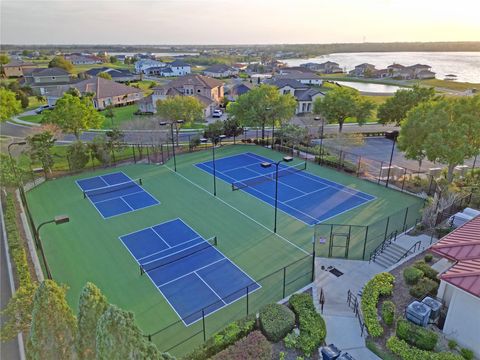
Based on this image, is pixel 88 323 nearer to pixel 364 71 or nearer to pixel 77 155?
pixel 77 155

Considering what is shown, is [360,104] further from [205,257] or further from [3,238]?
[3,238]

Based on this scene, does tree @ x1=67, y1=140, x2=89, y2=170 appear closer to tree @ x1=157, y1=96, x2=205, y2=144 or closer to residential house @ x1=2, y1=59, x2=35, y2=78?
tree @ x1=157, y1=96, x2=205, y2=144

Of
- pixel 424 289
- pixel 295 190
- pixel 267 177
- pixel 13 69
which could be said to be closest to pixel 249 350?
pixel 424 289

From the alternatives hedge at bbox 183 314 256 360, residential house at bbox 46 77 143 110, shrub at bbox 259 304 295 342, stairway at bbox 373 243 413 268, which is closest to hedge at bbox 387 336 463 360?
shrub at bbox 259 304 295 342

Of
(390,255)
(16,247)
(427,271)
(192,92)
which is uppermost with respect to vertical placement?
(192,92)

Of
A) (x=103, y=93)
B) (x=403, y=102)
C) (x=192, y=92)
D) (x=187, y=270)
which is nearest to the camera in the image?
(x=187, y=270)

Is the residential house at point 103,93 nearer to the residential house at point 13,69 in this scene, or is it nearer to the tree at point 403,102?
the residential house at point 13,69

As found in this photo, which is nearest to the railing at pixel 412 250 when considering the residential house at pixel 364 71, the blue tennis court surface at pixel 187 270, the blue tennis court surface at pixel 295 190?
the blue tennis court surface at pixel 295 190

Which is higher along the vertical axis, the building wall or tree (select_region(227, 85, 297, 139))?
tree (select_region(227, 85, 297, 139))
